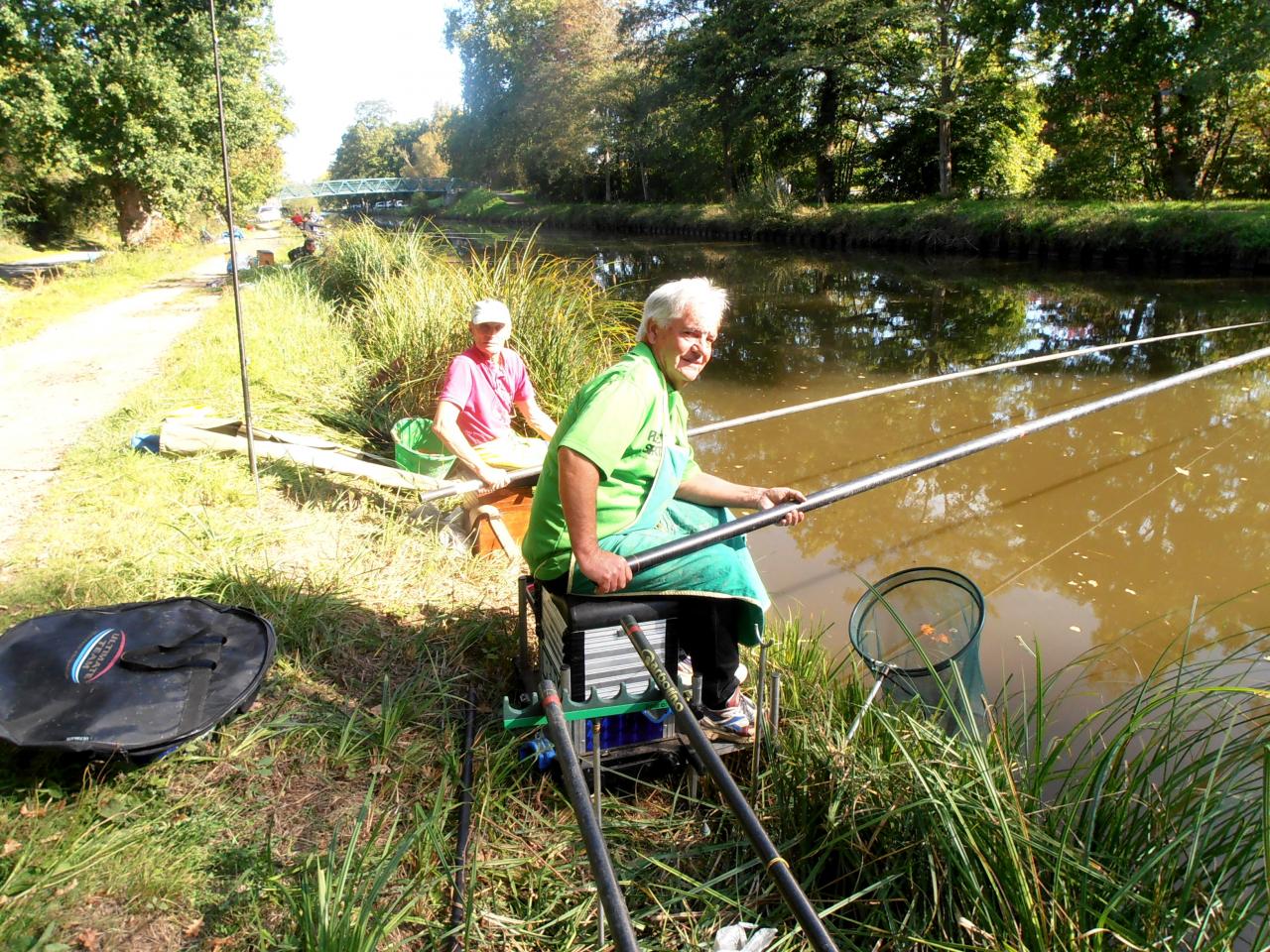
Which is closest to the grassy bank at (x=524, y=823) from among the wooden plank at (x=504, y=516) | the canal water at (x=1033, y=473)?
the canal water at (x=1033, y=473)

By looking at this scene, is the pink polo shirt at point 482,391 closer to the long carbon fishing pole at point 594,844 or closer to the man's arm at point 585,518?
the man's arm at point 585,518

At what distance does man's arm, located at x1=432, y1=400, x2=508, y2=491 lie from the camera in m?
3.87

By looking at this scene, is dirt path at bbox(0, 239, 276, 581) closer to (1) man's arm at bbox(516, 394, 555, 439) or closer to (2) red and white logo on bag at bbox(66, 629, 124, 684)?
(2) red and white logo on bag at bbox(66, 629, 124, 684)

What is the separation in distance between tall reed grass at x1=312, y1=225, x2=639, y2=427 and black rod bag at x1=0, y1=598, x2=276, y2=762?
3.56 meters

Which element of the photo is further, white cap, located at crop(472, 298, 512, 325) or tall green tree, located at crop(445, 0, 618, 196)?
tall green tree, located at crop(445, 0, 618, 196)

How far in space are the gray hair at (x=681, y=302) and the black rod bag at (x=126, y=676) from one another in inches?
60.3

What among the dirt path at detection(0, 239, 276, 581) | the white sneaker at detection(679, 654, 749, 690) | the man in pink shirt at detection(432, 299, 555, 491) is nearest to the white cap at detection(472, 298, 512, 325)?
the man in pink shirt at detection(432, 299, 555, 491)

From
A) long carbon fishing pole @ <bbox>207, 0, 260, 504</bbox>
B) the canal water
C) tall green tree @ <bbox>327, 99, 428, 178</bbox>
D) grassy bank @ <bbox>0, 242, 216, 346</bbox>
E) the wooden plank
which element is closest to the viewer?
long carbon fishing pole @ <bbox>207, 0, 260, 504</bbox>

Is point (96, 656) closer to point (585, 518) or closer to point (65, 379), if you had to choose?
point (585, 518)

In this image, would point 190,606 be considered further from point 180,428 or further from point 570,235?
point 570,235

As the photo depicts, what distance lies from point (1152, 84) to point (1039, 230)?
4.80 meters

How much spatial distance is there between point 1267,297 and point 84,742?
→ 15375mm

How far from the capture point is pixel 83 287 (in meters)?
14.5

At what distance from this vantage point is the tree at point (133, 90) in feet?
55.4
